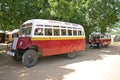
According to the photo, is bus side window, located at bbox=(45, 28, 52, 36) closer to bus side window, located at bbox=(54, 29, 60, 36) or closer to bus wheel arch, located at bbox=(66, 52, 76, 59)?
bus side window, located at bbox=(54, 29, 60, 36)

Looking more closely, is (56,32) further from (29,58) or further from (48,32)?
(29,58)

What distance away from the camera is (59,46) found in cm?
1122

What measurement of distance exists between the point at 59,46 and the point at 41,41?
1.72m

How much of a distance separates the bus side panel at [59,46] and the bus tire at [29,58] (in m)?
0.63

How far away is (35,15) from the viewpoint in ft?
48.9

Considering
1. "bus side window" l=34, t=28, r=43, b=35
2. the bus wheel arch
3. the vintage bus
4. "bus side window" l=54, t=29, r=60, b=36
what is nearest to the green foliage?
the vintage bus

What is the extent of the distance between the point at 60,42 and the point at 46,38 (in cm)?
138

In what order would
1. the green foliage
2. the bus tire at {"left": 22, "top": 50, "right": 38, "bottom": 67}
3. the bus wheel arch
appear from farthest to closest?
the green foliage < the bus wheel arch < the bus tire at {"left": 22, "top": 50, "right": 38, "bottom": 67}

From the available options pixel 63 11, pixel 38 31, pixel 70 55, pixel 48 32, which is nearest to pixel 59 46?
pixel 48 32

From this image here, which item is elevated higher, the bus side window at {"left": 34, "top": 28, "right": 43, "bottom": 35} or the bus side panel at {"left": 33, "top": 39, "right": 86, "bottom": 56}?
the bus side window at {"left": 34, "top": 28, "right": 43, "bottom": 35}

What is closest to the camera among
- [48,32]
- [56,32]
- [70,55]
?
[48,32]

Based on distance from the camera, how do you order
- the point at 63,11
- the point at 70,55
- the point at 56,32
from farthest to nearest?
the point at 63,11 → the point at 70,55 → the point at 56,32

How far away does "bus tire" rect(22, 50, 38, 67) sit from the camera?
9336 mm

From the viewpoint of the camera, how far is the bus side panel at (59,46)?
1020cm
